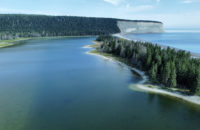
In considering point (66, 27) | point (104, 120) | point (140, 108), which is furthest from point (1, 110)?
point (66, 27)

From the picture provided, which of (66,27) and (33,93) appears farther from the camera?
(66,27)

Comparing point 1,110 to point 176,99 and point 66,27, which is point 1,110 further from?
point 66,27

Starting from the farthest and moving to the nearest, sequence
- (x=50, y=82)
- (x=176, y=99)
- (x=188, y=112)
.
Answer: (x=50, y=82), (x=176, y=99), (x=188, y=112)

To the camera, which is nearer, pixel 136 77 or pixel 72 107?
pixel 72 107

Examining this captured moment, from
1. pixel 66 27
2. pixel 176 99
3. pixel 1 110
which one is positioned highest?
pixel 66 27

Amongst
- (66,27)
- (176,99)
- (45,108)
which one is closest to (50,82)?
(45,108)

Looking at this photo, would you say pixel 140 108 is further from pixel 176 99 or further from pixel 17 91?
pixel 17 91

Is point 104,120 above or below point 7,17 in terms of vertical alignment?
below

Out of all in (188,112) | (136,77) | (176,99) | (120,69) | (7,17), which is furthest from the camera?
(7,17)

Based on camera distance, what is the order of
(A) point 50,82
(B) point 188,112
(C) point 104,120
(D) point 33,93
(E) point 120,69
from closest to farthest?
1. (C) point 104,120
2. (B) point 188,112
3. (D) point 33,93
4. (A) point 50,82
5. (E) point 120,69
